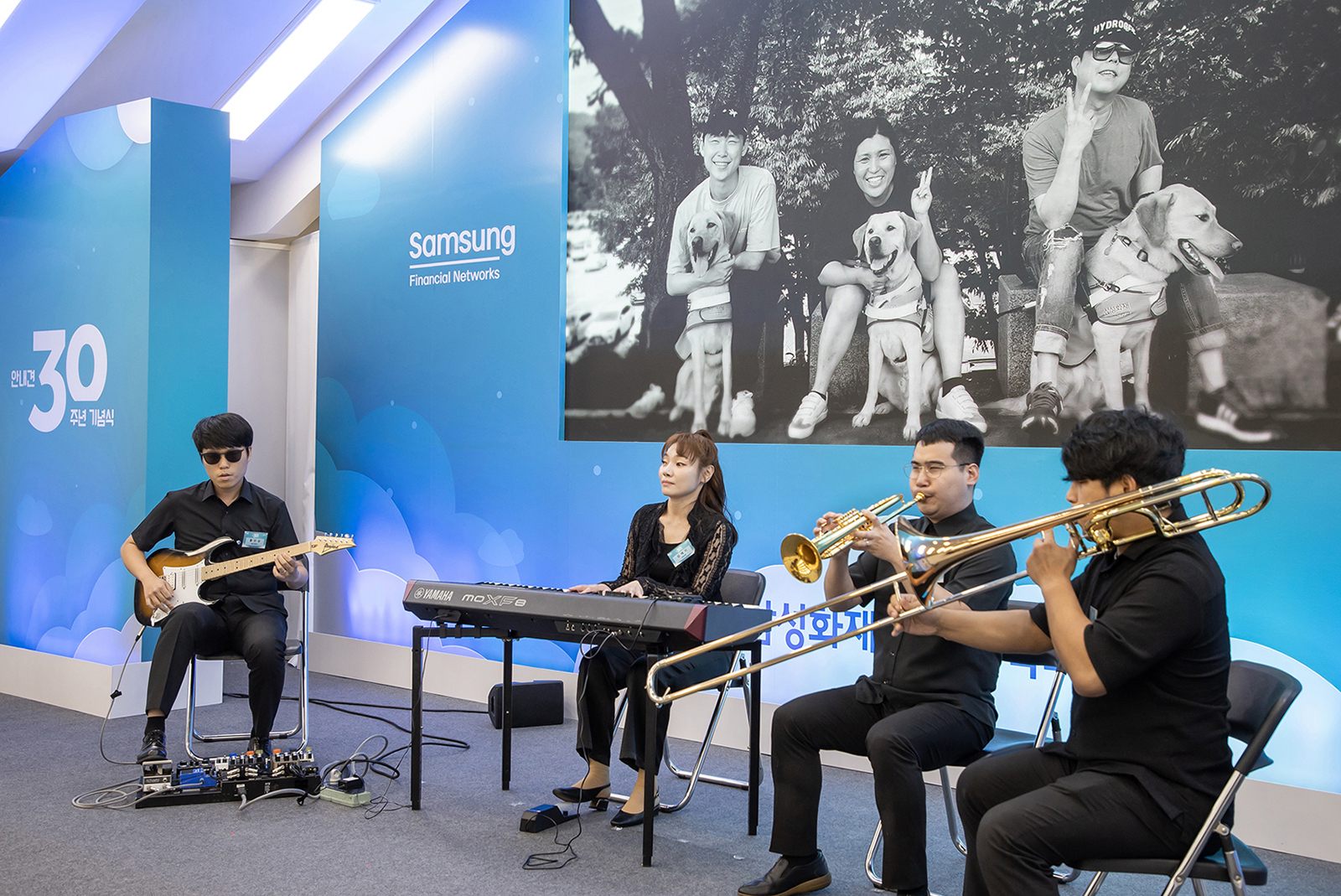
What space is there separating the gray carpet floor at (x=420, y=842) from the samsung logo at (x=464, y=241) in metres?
2.63

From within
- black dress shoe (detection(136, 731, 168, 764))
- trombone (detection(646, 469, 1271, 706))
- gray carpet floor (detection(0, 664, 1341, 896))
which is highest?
trombone (detection(646, 469, 1271, 706))

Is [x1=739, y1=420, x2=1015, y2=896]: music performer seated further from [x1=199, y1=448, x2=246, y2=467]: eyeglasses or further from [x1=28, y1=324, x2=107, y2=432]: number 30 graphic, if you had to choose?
[x1=28, y1=324, x2=107, y2=432]: number 30 graphic

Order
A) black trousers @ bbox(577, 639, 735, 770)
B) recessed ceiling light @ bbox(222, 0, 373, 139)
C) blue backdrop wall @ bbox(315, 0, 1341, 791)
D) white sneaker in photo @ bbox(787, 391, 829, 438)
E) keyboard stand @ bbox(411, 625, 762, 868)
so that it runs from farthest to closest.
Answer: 1. recessed ceiling light @ bbox(222, 0, 373, 139)
2. blue backdrop wall @ bbox(315, 0, 1341, 791)
3. white sneaker in photo @ bbox(787, 391, 829, 438)
4. black trousers @ bbox(577, 639, 735, 770)
5. keyboard stand @ bbox(411, 625, 762, 868)

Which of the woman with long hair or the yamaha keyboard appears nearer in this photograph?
the yamaha keyboard

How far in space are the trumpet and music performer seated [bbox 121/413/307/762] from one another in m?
2.41

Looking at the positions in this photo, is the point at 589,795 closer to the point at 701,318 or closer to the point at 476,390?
the point at 701,318

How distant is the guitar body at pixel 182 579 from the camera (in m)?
4.42

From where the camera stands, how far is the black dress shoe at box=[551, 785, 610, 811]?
12.9ft

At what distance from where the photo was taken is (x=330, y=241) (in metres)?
6.66

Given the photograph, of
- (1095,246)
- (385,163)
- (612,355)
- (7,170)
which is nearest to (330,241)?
(385,163)

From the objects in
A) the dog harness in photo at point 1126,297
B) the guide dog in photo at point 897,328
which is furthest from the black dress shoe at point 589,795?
the dog harness in photo at point 1126,297

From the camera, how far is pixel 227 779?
13.0ft

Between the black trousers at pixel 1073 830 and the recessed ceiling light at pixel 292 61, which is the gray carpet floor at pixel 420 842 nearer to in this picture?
the black trousers at pixel 1073 830

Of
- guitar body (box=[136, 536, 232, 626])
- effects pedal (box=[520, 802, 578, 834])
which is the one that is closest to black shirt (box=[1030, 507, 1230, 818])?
effects pedal (box=[520, 802, 578, 834])
